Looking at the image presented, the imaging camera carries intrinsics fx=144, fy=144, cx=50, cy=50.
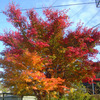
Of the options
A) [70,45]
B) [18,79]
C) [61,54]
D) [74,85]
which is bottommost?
[74,85]

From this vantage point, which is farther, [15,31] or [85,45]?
[15,31]

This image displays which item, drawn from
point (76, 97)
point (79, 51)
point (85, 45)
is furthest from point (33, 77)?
point (76, 97)

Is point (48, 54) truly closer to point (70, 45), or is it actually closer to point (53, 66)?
point (53, 66)

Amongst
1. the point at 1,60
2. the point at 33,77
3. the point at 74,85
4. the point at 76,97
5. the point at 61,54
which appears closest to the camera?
the point at 33,77

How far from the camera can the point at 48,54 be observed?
8.45m

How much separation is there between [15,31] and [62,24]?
286 cm

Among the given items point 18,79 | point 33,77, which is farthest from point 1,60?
point 33,77

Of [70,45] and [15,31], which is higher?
[15,31]

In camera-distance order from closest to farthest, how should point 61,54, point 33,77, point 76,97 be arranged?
point 33,77 < point 61,54 < point 76,97

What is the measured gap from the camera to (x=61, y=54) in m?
8.31

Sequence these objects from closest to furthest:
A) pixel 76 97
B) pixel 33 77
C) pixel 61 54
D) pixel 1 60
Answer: pixel 33 77
pixel 1 60
pixel 61 54
pixel 76 97

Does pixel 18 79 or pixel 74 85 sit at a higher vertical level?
pixel 18 79

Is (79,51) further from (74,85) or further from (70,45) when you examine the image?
(74,85)

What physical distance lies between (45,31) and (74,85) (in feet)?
14.6
